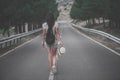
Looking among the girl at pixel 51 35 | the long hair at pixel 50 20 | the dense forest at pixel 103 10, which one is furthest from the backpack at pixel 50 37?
the dense forest at pixel 103 10

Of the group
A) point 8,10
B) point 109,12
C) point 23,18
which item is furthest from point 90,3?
point 8,10

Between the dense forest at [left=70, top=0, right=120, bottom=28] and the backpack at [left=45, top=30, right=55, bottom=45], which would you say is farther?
the dense forest at [left=70, top=0, right=120, bottom=28]

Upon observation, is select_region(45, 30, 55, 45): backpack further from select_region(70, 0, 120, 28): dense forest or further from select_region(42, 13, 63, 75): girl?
select_region(70, 0, 120, 28): dense forest

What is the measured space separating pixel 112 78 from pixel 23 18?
98.4ft

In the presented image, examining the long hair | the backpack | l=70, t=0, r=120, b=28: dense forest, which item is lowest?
l=70, t=0, r=120, b=28: dense forest

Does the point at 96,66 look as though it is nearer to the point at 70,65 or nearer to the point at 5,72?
the point at 70,65

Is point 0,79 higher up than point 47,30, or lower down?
lower down

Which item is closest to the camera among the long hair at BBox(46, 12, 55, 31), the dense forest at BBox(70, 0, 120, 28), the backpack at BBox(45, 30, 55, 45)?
the long hair at BBox(46, 12, 55, 31)

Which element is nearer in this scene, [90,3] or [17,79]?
[17,79]

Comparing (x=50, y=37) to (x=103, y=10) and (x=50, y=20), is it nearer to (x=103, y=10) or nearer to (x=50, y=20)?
(x=50, y=20)

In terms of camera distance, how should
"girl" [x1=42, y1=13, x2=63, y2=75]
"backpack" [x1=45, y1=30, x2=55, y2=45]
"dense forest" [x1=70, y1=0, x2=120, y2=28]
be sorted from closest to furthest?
"girl" [x1=42, y1=13, x2=63, y2=75], "backpack" [x1=45, y1=30, x2=55, y2=45], "dense forest" [x1=70, y1=0, x2=120, y2=28]

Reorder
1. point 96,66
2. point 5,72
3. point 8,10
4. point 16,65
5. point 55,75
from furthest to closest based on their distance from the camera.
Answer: point 8,10
point 16,65
point 96,66
point 5,72
point 55,75

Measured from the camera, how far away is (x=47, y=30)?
9641 mm

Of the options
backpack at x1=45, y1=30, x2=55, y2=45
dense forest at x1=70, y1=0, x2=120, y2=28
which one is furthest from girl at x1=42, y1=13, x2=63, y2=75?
dense forest at x1=70, y1=0, x2=120, y2=28
